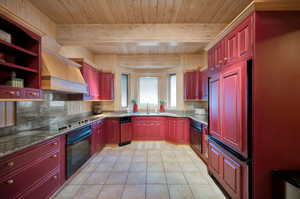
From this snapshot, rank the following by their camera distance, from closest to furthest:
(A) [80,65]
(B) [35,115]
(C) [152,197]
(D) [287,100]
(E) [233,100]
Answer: (D) [287,100], (E) [233,100], (C) [152,197], (B) [35,115], (A) [80,65]

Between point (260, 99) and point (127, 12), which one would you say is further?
point (127, 12)

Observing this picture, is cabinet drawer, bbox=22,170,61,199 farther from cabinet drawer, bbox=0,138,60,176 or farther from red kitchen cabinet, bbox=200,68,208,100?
red kitchen cabinet, bbox=200,68,208,100

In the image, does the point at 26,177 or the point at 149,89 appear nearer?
the point at 26,177

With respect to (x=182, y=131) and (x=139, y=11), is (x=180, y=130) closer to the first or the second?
(x=182, y=131)

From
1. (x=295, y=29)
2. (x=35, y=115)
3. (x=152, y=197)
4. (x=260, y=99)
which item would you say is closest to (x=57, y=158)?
(x=35, y=115)

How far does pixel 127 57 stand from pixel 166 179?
387 cm

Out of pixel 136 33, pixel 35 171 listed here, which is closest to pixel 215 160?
pixel 35 171

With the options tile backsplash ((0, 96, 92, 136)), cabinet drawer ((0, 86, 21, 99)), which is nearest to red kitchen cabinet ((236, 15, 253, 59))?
cabinet drawer ((0, 86, 21, 99))

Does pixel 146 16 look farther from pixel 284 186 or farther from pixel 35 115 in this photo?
pixel 284 186

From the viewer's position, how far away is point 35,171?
1607mm

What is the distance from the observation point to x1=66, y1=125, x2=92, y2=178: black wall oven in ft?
7.37

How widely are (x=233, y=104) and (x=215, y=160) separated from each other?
1.05 metres

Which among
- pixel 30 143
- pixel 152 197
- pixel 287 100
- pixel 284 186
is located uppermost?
pixel 287 100

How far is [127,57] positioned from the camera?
4.73m
